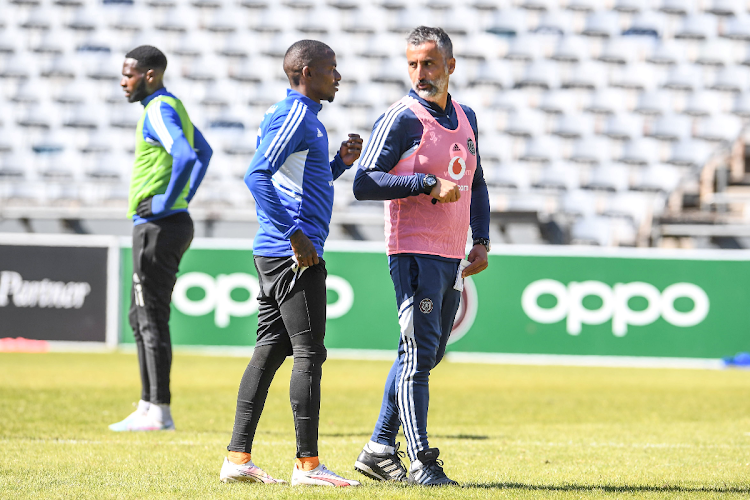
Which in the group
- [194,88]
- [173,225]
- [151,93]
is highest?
[194,88]

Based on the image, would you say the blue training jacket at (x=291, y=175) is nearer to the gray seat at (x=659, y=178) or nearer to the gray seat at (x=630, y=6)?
the gray seat at (x=659, y=178)

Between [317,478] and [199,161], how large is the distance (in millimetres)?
2825

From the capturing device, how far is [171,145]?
5.65 meters

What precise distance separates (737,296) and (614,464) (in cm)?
737

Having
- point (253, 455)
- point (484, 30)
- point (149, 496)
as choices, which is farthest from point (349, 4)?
point (149, 496)

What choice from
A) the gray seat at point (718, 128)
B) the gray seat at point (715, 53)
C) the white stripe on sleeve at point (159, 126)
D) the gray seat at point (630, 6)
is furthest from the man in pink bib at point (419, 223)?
the gray seat at point (630, 6)

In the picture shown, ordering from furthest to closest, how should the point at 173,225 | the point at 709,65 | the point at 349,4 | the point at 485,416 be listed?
1. the point at 349,4
2. the point at 709,65
3. the point at 485,416
4. the point at 173,225

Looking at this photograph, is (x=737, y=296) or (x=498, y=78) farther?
(x=498, y=78)

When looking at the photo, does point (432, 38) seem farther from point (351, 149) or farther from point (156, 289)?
point (156, 289)

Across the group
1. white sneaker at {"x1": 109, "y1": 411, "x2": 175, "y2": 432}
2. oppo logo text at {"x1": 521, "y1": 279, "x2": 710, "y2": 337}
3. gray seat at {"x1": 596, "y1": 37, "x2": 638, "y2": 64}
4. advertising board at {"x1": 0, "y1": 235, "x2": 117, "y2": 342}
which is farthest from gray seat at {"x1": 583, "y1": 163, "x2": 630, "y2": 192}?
white sneaker at {"x1": 109, "y1": 411, "x2": 175, "y2": 432}

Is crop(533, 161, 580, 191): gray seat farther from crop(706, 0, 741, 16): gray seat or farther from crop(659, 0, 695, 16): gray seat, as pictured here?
crop(706, 0, 741, 16): gray seat

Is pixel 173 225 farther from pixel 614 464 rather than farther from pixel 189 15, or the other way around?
pixel 189 15

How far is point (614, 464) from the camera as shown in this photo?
4.74m

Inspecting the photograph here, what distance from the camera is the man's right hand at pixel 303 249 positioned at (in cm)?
378
